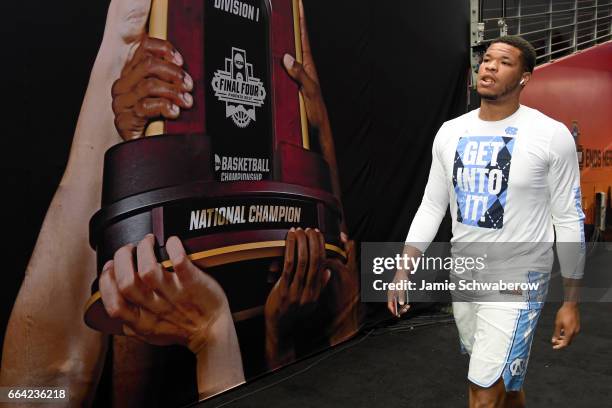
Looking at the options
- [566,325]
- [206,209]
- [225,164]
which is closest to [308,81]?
[225,164]

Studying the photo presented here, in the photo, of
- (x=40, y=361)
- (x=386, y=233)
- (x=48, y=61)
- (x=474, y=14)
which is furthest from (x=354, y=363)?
(x=474, y=14)

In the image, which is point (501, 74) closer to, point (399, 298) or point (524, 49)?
point (524, 49)

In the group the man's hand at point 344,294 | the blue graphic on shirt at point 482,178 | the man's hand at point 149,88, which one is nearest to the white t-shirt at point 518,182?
the blue graphic on shirt at point 482,178

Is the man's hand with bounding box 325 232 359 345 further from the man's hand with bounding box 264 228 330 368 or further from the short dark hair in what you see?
the short dark hair

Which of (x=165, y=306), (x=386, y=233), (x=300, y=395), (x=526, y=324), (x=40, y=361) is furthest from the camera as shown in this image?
(x=386, y=233)

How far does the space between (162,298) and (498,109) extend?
1.90 meters

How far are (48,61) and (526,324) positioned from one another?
232 cm

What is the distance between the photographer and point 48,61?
7.66 ft

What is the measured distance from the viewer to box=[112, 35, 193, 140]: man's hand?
2611 millimetres

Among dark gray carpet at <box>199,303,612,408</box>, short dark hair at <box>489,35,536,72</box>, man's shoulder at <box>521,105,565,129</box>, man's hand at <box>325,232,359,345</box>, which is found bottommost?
dark gray carpet at <box>199,303,612,408</box>

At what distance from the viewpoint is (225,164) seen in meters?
3.08

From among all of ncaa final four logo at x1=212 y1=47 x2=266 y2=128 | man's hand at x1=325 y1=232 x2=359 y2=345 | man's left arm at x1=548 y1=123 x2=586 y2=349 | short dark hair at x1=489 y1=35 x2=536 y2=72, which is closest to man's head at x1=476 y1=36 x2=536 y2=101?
short dark hair at x1=489 y1=35 x2=536 y2=72

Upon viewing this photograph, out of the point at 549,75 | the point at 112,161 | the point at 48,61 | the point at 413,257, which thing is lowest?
the point at 413,257

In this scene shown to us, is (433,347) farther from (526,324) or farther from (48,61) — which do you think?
(48,61)
